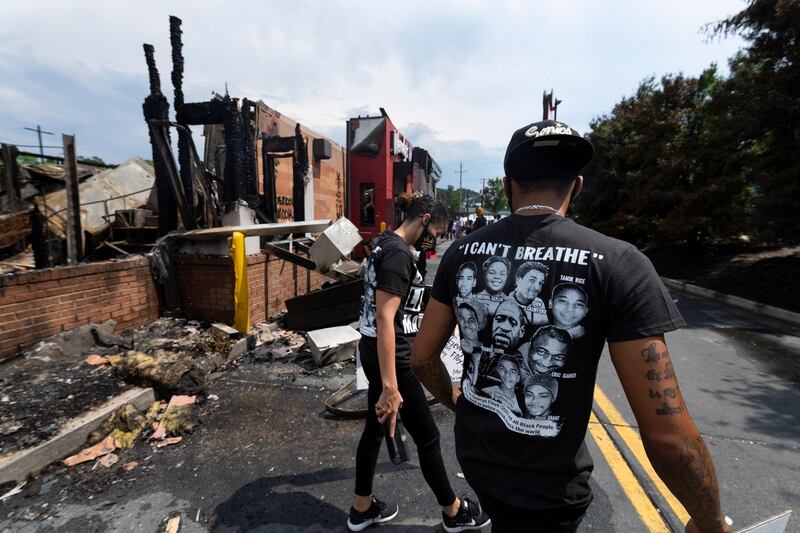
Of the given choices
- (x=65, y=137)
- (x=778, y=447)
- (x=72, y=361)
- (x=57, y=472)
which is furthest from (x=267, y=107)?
(x=778, y=447)

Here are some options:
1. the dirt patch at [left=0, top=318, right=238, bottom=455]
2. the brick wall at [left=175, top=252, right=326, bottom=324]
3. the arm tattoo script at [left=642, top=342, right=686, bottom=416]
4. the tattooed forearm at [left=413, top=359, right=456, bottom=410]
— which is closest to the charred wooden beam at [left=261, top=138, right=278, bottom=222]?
the brick wall at [left=175, top=252, right=326, bottom=324]

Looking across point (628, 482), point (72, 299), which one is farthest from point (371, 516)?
point (72, 299)

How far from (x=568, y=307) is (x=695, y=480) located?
561 mm

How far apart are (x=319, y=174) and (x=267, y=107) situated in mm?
2923

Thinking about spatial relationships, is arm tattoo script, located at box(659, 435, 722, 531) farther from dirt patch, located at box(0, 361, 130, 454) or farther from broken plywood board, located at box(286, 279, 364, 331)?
broken plywood board, located at box(286, 279, 364, 331)

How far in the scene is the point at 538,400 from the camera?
1.18 meters

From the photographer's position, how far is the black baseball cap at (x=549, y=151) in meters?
1.23

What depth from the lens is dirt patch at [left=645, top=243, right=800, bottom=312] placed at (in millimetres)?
9008

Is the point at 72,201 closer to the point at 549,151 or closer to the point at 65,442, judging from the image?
the point at 65,442

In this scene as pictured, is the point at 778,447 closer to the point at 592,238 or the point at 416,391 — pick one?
the point at 416,391

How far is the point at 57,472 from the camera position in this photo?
2.90 m

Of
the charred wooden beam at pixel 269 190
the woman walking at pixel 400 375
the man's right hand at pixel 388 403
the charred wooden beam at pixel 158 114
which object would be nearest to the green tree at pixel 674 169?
the charred wooden beam at pixel 269 190

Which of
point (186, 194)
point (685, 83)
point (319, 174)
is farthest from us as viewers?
point (685, 83)

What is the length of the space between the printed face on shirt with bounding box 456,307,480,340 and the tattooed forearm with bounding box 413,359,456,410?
0.26 meters
